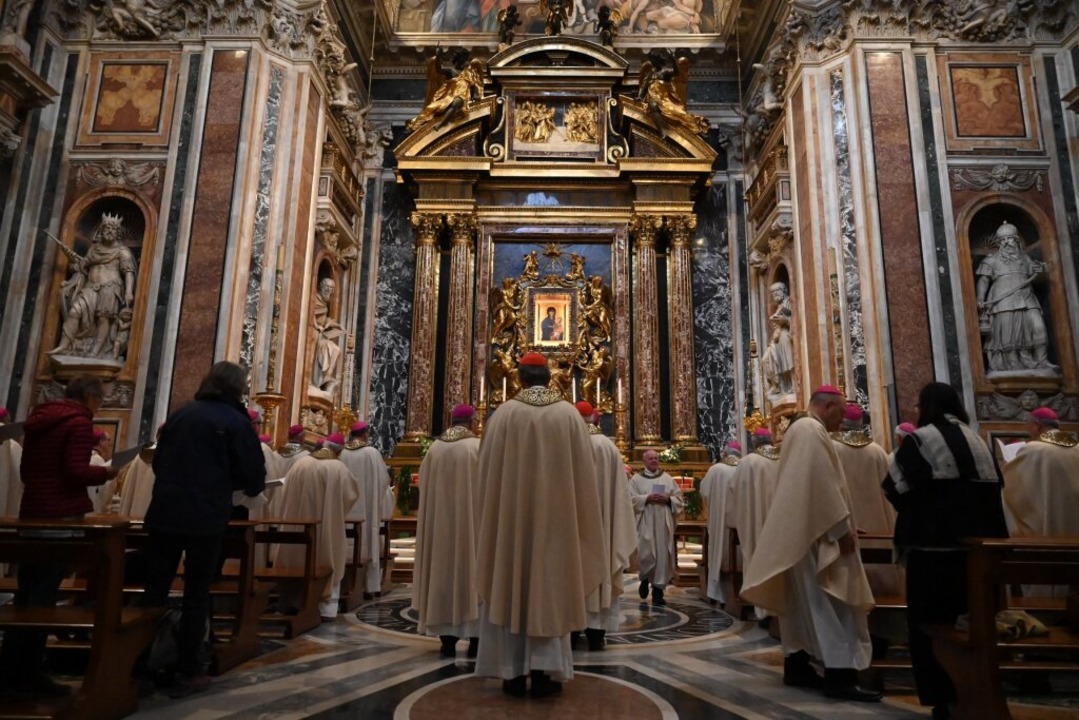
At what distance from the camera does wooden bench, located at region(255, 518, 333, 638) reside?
5.61 meters

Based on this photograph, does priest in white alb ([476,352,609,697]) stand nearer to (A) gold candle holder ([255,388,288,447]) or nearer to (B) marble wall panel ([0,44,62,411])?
(A) gold candle holder ([255,388,288,447])

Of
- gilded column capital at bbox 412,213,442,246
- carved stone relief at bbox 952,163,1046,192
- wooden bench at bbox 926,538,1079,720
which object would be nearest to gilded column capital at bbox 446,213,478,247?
gilded column capital at bbox 412,213,442,246

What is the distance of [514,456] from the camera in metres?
4.26

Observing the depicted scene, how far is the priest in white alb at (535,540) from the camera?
158 inches

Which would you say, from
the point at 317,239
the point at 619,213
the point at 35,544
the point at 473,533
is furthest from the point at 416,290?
the point at 35,544

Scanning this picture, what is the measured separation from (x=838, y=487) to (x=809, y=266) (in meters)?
7.03

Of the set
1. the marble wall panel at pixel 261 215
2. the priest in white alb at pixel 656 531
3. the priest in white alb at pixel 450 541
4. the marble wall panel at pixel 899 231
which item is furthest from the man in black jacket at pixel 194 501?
the marble wall panel at pixel 899 231

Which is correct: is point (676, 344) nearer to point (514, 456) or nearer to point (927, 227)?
point (927, 227)

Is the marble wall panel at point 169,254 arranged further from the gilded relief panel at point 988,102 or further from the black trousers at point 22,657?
the gilded relief panel at point 988,102

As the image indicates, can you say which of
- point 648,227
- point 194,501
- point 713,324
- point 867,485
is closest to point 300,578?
point 194,501

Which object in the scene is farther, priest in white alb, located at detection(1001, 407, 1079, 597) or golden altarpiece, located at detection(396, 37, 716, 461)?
golden altarpiece, located at detection(396, 37, 716, 461)

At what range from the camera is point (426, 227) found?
14.2m

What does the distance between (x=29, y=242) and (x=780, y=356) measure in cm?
1061

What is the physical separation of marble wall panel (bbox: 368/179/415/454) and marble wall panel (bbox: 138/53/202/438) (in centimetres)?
501
